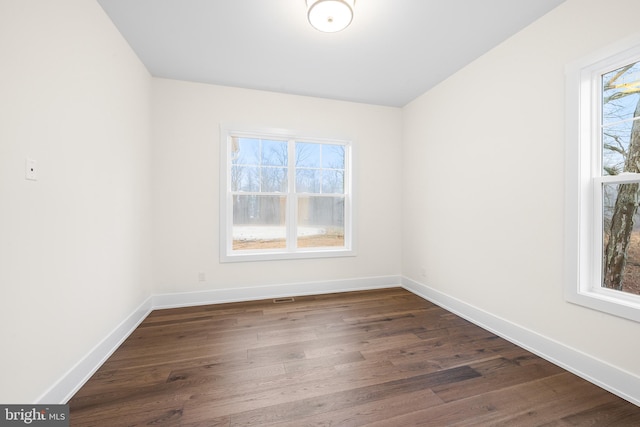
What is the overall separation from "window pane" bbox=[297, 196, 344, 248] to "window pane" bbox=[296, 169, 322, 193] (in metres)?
0.12

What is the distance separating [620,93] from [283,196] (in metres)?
3.19

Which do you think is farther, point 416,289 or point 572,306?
point 416,289

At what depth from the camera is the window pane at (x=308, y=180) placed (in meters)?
3.56

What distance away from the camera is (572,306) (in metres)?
1.84

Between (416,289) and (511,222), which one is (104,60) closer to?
(511,222)

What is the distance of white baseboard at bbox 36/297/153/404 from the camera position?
1.46 meters

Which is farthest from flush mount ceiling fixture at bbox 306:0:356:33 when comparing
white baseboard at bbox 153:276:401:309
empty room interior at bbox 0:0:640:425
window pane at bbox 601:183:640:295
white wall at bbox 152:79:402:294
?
white baseboard at bbox 153:276:401:309

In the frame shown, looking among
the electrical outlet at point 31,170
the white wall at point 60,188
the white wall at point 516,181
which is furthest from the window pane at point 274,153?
the electrical outlet at point 31,170

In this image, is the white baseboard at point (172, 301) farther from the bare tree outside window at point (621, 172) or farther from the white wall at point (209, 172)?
the bare tree outside window at point (621, 172)

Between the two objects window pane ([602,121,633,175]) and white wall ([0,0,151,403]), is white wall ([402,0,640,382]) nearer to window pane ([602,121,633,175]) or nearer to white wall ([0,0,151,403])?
window pane ([602,121,633,175])

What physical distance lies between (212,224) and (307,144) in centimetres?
169

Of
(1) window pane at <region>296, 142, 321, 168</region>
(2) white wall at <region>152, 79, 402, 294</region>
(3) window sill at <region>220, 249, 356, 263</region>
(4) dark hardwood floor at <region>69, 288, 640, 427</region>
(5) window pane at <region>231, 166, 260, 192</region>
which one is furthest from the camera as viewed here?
(1) window pane at <region>296, 142, 321, 168</region>

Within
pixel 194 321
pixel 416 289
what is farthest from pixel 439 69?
pixel 194 321

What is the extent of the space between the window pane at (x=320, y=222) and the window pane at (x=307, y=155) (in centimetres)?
48
